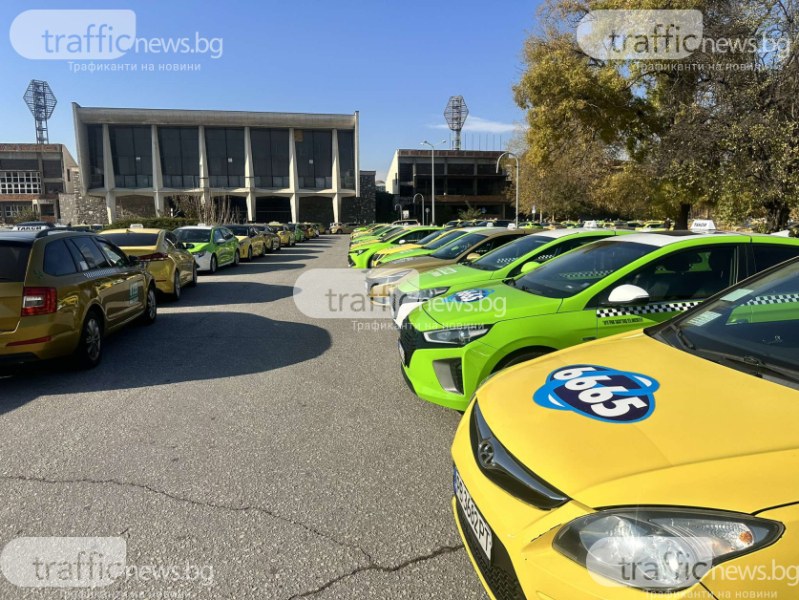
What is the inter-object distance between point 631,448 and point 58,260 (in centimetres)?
611

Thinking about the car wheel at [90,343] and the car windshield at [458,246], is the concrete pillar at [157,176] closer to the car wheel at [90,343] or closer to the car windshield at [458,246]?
the car windshield at [458,246]

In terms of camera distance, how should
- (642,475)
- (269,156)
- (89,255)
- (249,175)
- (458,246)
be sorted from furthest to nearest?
1. (269,156)
2. (249,175)
3. (458,246)
4. (89,255)
5. (642,475)

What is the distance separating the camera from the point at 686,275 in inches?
175

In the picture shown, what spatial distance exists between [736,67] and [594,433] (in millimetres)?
15714

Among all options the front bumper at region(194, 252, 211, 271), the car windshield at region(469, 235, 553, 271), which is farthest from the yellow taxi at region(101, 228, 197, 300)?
the car windshield at region(469, 235, 553, 271)

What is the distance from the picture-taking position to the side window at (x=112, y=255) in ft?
23.1

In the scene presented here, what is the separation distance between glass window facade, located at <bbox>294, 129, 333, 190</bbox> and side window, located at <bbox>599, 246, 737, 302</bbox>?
69.4 meters

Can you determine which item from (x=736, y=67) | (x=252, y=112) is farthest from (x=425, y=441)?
(x=252, y=112)

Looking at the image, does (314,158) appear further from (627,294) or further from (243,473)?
(243,473)

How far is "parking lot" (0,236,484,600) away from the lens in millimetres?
2502

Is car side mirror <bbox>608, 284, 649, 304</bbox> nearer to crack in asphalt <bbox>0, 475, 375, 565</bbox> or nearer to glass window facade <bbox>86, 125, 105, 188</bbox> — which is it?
crack in asphalt <bbox>0, 475, 375, 565</bbox>

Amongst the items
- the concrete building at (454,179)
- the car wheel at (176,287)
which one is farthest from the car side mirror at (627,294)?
the concrete building at (454,179)

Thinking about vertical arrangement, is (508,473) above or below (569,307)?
below

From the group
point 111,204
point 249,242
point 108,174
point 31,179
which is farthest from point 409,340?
point 31,179
